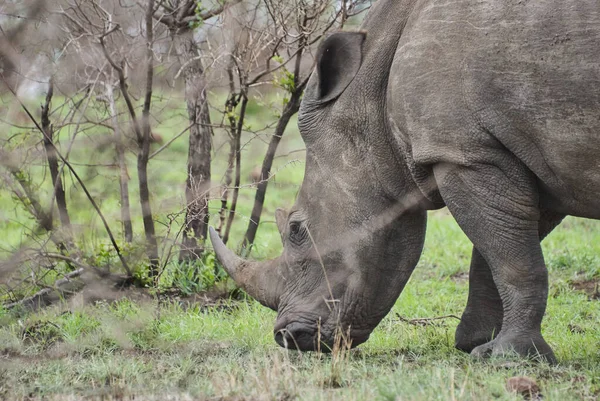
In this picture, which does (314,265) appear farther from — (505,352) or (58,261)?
(58,261)

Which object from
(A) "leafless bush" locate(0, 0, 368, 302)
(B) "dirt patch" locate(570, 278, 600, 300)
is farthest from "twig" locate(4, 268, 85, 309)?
(B) "dirt patch" locate(570, 278, 600, 300)

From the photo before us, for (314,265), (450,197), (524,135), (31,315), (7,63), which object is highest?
(7,63)

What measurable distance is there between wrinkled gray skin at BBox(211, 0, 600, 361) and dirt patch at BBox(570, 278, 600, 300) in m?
2.29

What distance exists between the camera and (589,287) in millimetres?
8375

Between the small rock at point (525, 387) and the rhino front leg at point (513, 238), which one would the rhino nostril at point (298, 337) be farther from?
the small rock at point (525, 387)

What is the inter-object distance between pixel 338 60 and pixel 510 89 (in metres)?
1.17

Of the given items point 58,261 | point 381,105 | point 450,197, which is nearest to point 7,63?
point 58,261

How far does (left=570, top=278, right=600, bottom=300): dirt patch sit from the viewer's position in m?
8.12

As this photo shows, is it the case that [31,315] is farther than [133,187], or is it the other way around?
[133,187]

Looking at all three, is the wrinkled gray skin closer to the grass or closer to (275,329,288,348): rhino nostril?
(275,329,288,348): rhino nostril

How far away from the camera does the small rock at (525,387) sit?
4.34 meters

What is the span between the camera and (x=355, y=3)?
296 inches

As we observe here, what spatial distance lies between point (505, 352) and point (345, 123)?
1544 millimetres

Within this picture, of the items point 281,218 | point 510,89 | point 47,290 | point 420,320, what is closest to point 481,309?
point 420,320
